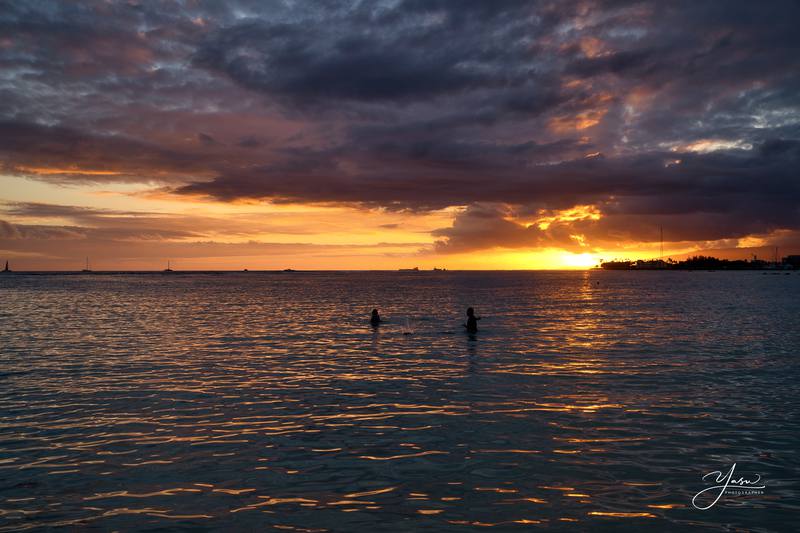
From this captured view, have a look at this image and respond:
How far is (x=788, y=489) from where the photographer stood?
11.4m

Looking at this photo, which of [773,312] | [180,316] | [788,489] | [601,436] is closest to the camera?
[788,489]

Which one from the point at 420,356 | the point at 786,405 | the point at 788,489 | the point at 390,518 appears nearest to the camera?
the point at 390,518

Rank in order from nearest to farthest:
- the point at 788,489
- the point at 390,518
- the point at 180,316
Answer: the point at 390,518
the point at 788,489
the point at 180,316

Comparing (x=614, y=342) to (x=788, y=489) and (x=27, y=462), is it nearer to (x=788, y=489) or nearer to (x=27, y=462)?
(x=788, y=489)

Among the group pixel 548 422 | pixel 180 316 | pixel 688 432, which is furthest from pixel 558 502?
pixel 180 316

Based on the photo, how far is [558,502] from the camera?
423 inches

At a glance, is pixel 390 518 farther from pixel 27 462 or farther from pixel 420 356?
pixel 420 356

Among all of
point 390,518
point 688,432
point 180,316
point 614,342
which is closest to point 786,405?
point 688,432

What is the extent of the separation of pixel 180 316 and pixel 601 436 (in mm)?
52343

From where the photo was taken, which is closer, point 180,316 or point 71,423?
point 71,423

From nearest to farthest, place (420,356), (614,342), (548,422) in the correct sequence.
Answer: (548,422) < (420,356) < (614,342)

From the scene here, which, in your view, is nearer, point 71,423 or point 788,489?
point 788,489

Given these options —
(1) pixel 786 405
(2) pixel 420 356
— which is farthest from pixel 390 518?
(2) pixel 420 356

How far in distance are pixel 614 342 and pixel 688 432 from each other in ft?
72.8
